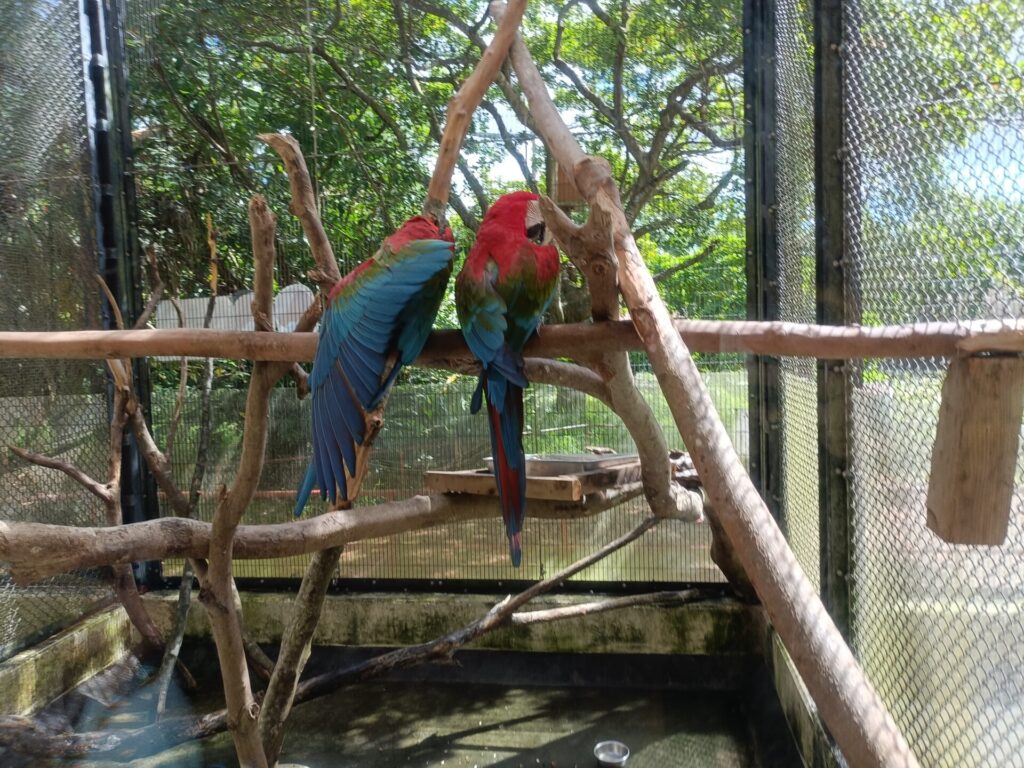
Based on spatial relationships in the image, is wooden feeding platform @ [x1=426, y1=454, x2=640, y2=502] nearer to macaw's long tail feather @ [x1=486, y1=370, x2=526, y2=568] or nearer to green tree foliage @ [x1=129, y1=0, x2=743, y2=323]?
macaw's long tail feather @ [x1=486, y1=370, x2=526, y2=568]

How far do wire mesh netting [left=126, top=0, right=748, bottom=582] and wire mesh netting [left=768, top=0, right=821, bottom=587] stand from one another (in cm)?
43

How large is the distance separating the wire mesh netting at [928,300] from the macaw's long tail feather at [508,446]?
70cm

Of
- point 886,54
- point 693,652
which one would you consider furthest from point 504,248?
point 693,652

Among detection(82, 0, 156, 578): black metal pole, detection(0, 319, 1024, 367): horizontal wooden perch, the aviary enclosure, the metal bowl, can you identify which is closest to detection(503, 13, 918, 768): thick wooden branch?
the aviary enclosure

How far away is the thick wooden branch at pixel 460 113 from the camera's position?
68.2 inches

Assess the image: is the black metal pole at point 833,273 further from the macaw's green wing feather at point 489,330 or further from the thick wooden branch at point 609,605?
the thick wooden branch at point 609,605

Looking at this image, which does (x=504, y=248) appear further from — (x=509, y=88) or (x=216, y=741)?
(x=509, y=88)

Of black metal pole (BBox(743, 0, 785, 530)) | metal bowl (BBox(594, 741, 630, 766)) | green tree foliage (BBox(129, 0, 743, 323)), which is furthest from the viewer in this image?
green tree foliage (BBox(129, 0, 743, 323))

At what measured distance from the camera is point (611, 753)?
2.17m

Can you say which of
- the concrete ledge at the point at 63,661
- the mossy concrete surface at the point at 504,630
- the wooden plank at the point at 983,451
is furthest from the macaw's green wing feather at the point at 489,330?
the concrete ledge at the point at 63,661

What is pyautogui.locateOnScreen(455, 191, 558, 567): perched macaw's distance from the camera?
3.96 feet

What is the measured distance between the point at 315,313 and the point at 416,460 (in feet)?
4.90

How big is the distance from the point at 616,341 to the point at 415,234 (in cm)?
49

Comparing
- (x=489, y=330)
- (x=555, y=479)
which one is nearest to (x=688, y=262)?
(x=555, y=479)
